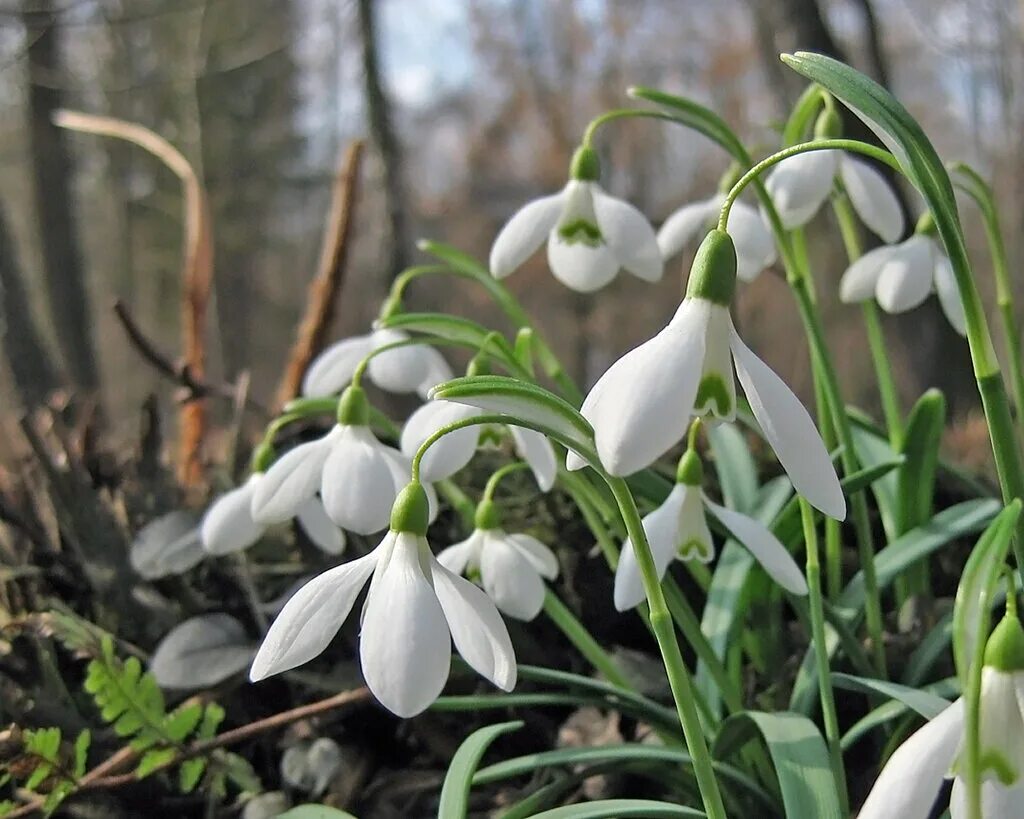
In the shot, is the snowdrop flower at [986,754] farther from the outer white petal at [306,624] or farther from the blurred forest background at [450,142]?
the blurred forest background at [450,142]

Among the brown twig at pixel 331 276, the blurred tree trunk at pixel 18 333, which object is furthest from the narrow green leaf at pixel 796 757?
the blurred tree trunk at pixel 18 333

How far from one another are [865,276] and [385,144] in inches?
110

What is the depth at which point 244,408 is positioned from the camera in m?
1.50

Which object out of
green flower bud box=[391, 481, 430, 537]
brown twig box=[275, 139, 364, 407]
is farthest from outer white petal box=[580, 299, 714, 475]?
brown twig box=[275, 139, 364, 407]

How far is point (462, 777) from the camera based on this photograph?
0.71 metres

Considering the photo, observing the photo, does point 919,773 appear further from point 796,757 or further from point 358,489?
point 358,489

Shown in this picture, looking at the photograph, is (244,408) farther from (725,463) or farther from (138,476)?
(725,463)

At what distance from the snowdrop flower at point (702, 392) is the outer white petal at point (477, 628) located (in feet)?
0.46

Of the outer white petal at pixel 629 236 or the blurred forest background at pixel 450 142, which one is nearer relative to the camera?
the outer white petal at pixel 629 236

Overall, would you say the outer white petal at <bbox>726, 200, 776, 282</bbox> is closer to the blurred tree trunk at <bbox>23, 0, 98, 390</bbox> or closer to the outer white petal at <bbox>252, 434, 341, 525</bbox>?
the outer white petal at <bbox>252, 434, 341, 525</bbox>

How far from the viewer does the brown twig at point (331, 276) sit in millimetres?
1804

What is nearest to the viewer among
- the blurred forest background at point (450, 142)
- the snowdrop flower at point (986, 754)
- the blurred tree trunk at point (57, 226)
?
the snowdrop flower at point (986, 754)

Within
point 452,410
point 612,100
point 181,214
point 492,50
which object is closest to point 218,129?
point 181,214

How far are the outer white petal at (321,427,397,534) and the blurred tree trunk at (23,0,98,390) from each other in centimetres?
478
